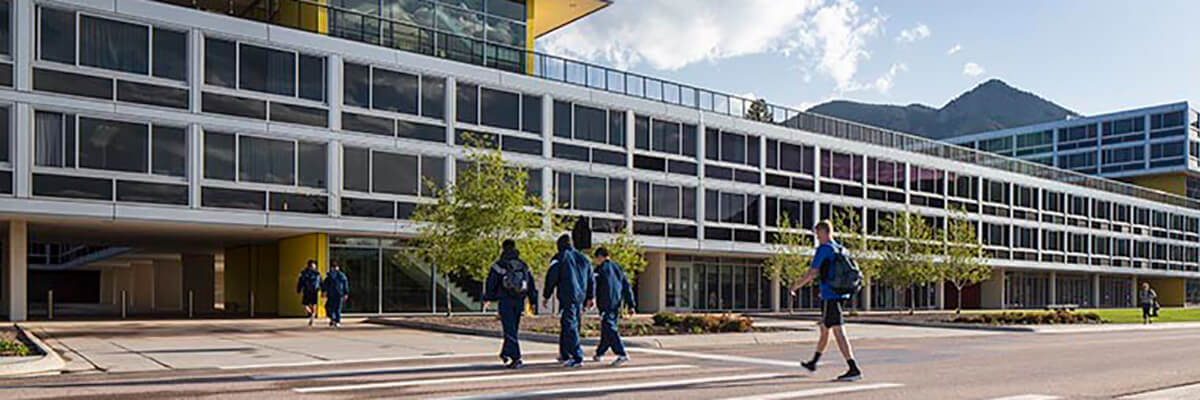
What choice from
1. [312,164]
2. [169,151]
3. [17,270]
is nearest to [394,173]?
[312,164]

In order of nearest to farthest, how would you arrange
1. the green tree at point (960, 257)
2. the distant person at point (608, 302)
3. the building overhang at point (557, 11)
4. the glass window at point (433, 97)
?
1. the distant person at point (608, 302)
2. the glass window at point (433, 97)
3. the building overhang at point (557, 11)
4. the green tree at point (960, 257)

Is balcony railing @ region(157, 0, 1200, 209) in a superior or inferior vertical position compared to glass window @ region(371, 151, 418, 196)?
superior

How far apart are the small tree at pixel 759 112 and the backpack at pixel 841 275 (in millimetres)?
31429

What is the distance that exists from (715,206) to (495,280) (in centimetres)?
2837

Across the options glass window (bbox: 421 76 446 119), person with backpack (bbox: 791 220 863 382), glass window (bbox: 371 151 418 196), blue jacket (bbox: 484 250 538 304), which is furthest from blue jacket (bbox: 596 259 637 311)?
glass window (bbox: 421 76 446 119)

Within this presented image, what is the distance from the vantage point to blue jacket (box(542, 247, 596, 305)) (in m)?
13.7

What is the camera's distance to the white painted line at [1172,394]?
10.3 m

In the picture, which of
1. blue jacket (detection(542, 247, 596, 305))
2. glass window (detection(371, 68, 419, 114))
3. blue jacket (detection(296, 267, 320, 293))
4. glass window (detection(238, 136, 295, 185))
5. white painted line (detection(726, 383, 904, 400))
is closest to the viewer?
white painted line (detection(726, 383, 904, 400))

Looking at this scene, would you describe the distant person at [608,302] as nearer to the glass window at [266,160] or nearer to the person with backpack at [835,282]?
the person with backpack at [835,282]

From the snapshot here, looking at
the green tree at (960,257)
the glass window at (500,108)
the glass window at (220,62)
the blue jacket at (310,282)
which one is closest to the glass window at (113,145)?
the glass window at (220,62)

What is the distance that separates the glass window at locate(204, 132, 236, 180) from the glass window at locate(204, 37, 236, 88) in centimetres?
134

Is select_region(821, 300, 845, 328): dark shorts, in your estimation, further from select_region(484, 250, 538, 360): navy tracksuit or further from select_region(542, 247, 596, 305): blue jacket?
select_region(484, 250, 538, 360): navy tracksuit

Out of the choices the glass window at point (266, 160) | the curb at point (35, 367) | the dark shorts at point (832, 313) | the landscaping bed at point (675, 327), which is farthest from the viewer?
the glass window at point (266, 160)

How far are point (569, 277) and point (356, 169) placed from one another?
18.0m
